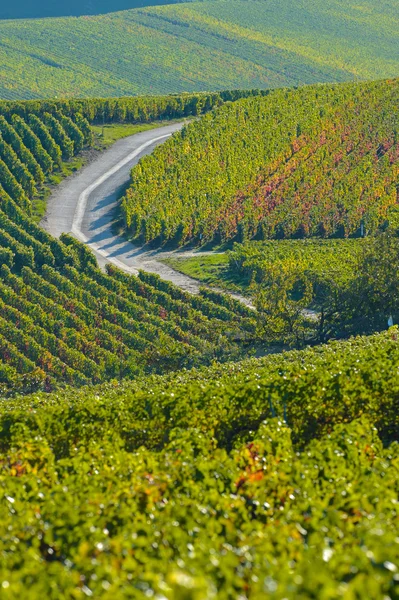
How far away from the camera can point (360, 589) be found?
60.8ft

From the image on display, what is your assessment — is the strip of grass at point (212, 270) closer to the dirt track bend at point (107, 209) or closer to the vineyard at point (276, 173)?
the dirt track bend at point (107, 209)

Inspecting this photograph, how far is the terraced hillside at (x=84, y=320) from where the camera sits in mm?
62875

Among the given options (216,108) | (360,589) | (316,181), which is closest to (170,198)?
(316,181)

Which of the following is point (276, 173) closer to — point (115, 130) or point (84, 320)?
point (115, 130)

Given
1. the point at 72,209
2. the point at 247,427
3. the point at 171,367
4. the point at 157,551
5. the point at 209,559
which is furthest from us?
the point at 72,209

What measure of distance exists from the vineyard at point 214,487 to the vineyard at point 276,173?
44491 millimetres

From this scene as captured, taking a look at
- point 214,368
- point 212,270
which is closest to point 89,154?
point 212,270

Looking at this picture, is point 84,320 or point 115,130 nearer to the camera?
point 84,320

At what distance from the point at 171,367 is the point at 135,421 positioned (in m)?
22.1

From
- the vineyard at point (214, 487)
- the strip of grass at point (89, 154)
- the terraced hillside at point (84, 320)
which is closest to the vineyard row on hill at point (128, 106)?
the strip of grass at point (89, 154)

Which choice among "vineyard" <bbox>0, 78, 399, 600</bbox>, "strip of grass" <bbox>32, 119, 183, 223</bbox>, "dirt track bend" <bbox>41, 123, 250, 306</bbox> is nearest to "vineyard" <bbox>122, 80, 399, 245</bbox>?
"vineyard" <bbox>0, 78, 399, 600</bbox>

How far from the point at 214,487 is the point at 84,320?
135ft

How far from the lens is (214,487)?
29391mm

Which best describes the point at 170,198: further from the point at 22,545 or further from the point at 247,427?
the point at 22,545
